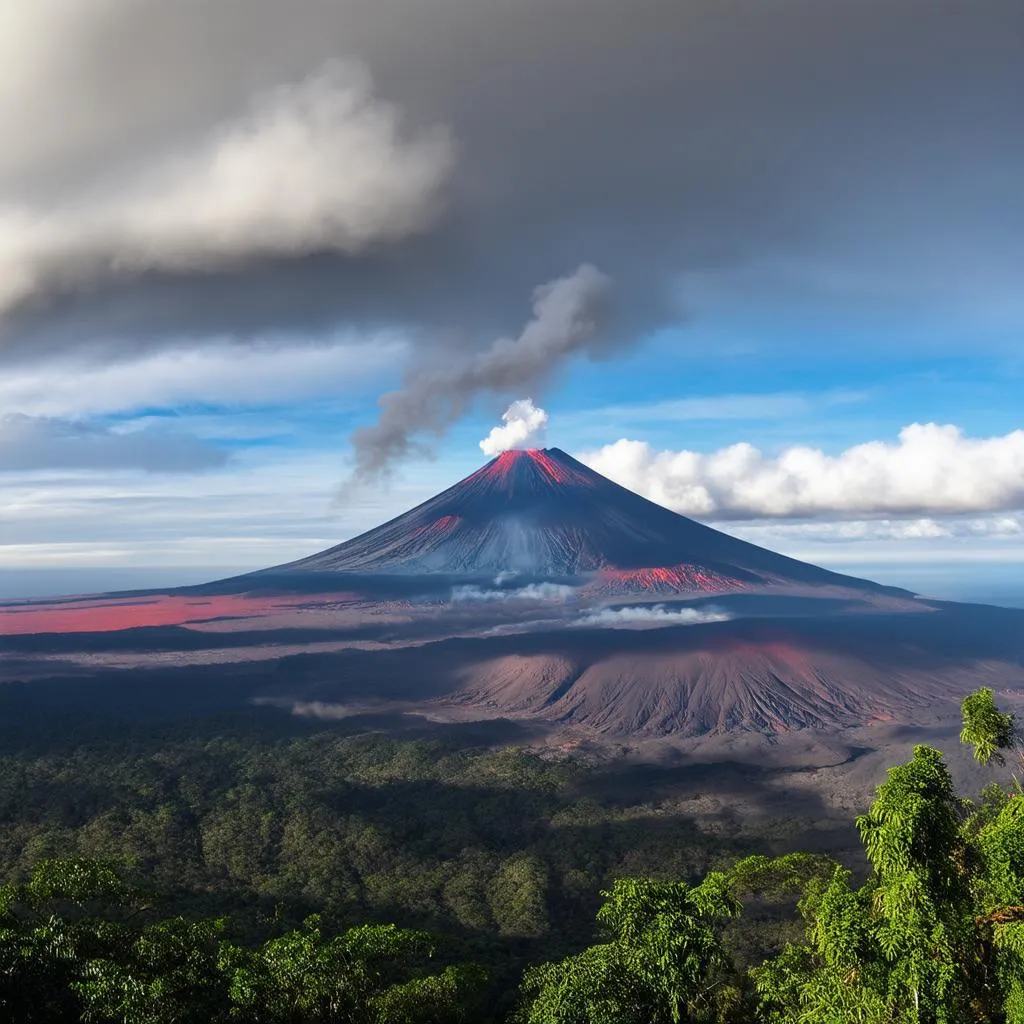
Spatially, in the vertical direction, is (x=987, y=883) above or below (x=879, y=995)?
A: above

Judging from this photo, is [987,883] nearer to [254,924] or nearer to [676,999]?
[676,999]

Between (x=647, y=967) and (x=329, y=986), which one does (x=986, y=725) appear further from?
(x=329, y=986)

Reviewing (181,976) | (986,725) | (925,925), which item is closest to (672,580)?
(986,725)

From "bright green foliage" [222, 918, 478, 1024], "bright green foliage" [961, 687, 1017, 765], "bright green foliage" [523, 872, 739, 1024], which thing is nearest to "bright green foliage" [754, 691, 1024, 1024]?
"bright green foliage" [961, 687, 1017, 765]

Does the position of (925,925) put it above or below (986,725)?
below

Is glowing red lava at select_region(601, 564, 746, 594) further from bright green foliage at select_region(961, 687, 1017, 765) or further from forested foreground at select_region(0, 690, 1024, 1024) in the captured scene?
bright green foliage at select_region(961, 687, 1017, 765)

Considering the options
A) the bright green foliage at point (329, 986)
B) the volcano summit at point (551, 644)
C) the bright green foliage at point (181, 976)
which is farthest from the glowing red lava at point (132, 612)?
the bright green foliage at point (329, 986)

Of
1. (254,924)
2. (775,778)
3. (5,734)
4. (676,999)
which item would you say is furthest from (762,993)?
(5,734)
